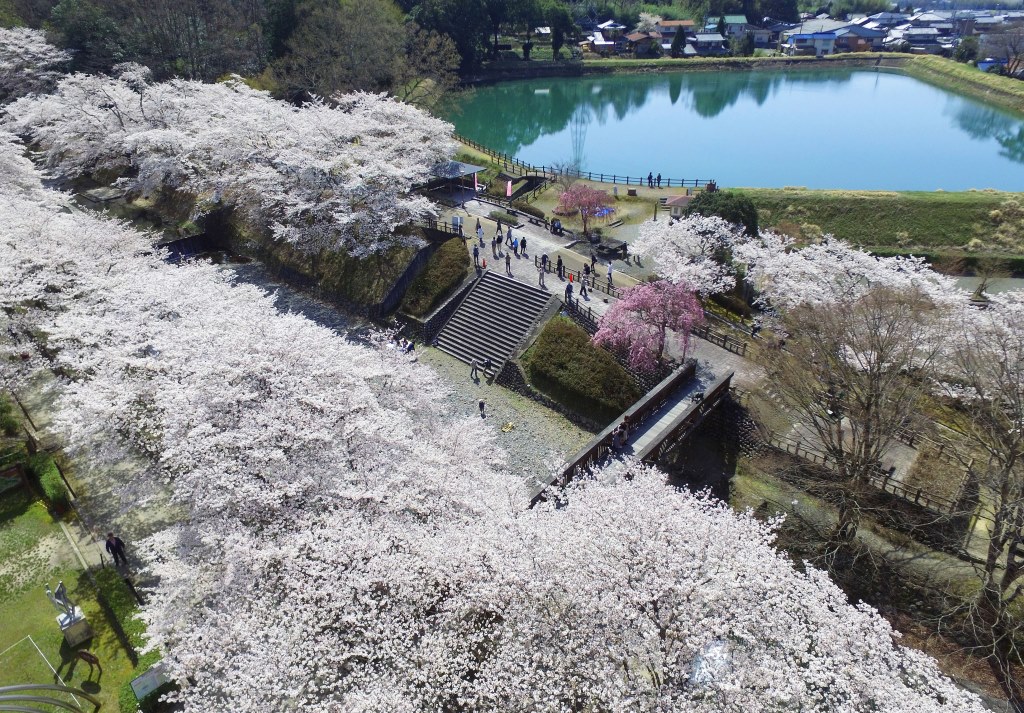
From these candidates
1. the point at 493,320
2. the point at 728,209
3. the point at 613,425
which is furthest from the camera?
the point at 728,209

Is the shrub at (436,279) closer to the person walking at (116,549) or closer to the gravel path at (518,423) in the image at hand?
the gravel path at (518,423)

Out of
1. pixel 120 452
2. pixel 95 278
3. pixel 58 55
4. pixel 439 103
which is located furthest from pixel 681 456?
pixel 58 55

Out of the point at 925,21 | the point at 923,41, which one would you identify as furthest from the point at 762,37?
the point at 925,21

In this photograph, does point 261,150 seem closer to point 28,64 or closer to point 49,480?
point 49,480

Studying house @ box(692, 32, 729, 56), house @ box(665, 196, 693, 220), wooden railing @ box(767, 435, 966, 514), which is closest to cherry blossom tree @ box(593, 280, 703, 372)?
wooden railing @ box(767, 435, 966, 514)

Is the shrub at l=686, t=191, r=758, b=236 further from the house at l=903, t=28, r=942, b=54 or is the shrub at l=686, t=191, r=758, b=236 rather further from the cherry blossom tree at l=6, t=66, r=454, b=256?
the house at l=903, t=28, r=942, b=54

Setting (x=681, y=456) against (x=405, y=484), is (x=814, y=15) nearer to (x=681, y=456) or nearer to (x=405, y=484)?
(x=681, y=456)
